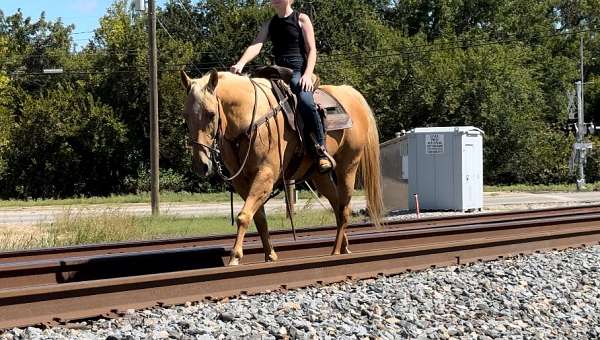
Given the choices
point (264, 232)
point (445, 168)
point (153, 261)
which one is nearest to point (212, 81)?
point (264, 232)

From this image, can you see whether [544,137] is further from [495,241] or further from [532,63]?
[495,241]

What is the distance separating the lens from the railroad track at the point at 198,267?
6.20 metres

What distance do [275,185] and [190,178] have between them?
141ft

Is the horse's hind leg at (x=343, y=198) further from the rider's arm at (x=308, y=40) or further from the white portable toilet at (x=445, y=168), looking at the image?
the white portable toilet at (x=445, y=168)

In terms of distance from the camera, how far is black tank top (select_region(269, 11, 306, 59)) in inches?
351

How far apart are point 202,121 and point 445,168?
17.4m

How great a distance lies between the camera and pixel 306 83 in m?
8.69

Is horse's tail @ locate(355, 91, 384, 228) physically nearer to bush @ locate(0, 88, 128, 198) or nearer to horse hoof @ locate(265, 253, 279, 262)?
horse hoof @ locate(265, 253, 279, 262)

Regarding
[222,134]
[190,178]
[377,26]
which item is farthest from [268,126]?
[377,26]

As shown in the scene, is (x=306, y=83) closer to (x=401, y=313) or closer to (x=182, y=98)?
(x=401, y=313)

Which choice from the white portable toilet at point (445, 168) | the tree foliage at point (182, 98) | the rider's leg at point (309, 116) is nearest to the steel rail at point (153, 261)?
the rider's leg at point (309, 116)

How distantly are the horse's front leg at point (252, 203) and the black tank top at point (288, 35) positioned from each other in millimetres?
1566

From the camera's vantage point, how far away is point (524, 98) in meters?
52.3

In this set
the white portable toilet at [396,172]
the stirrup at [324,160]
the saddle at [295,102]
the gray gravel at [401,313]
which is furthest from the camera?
the white portable toilet at [396,172]
